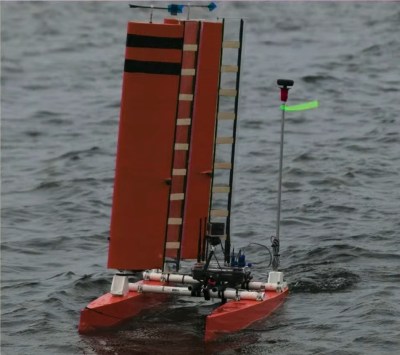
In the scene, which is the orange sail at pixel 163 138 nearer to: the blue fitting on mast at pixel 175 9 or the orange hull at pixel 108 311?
the blue fitting on mast at pixel 175 9

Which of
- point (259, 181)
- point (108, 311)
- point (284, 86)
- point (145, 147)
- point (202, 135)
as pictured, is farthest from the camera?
point (259, 181)

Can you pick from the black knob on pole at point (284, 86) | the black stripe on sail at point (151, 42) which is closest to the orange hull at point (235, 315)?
the black knob on pole at point (284, 86)

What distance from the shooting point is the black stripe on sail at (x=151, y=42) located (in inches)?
625

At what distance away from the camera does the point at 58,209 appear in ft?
83.6

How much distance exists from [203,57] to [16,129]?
699 inches

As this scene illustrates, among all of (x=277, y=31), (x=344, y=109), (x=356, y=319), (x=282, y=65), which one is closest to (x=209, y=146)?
(x=356, y=319)

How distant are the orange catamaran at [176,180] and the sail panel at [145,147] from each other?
1 centimetres

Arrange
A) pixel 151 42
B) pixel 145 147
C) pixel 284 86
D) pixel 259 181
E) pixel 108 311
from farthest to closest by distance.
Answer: pixel 259 181 → pixel 284 86 → pixel 108 311 → pixel 145 147 → pixel 151 42

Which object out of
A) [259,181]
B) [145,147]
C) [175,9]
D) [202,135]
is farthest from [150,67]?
[259,181]

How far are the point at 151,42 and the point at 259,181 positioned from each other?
438 inches

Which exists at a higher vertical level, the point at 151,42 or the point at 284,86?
the point at 151,42

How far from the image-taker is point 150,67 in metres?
16.0

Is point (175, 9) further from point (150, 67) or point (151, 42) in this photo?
point (150, 67)

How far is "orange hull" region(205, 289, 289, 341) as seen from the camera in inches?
637
